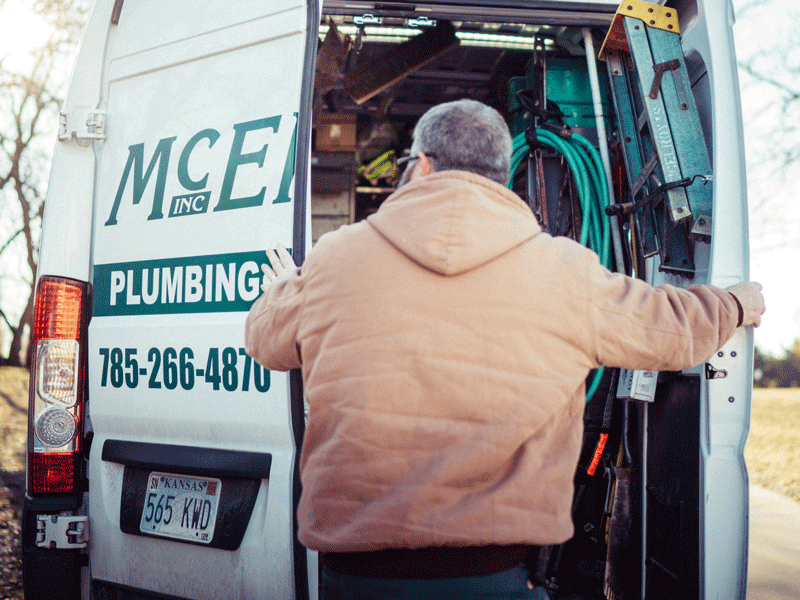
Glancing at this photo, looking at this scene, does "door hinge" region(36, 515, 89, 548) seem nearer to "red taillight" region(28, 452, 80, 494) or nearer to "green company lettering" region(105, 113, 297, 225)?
"red taillight" region(28, 452, 80, 494)

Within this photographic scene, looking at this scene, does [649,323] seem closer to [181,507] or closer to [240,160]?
[240,160]

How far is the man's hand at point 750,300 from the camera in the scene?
5.48 feet

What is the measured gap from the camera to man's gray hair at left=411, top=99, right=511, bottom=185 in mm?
1412

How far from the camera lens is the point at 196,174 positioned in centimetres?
200

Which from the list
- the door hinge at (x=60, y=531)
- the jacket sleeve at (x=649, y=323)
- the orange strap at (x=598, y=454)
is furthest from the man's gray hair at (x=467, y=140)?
the orange strap at (x=598, y=454)

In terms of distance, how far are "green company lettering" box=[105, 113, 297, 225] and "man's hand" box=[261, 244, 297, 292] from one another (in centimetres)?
15

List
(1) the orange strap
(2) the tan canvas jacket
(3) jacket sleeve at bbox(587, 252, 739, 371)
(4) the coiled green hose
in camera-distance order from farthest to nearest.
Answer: (4) the coiled green hose → (1) the orange strap → (3) jacket sleeve at bbox(587, 252, 739, 371) → (2) the tan canvas jacket

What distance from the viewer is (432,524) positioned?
A: 1.25 m

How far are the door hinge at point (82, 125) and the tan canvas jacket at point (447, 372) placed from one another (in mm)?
1265

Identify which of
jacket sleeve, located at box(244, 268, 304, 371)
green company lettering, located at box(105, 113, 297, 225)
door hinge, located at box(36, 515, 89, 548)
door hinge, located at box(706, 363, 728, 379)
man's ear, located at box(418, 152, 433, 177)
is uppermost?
green company lettering, located at box(105, 113, 297, 225)

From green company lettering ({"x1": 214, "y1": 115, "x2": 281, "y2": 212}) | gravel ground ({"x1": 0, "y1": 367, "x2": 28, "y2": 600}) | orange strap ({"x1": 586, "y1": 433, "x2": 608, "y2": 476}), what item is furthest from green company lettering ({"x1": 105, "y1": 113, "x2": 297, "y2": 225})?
gravel ground ({"x1": 0, "y1": 367, "x2": 28, "y2": 600})

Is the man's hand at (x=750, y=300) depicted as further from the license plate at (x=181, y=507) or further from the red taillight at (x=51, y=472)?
the red taillight at (x=51, y=472)

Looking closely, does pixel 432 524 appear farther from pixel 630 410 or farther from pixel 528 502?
pixel 630 410

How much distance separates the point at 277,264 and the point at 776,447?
28.7ft
